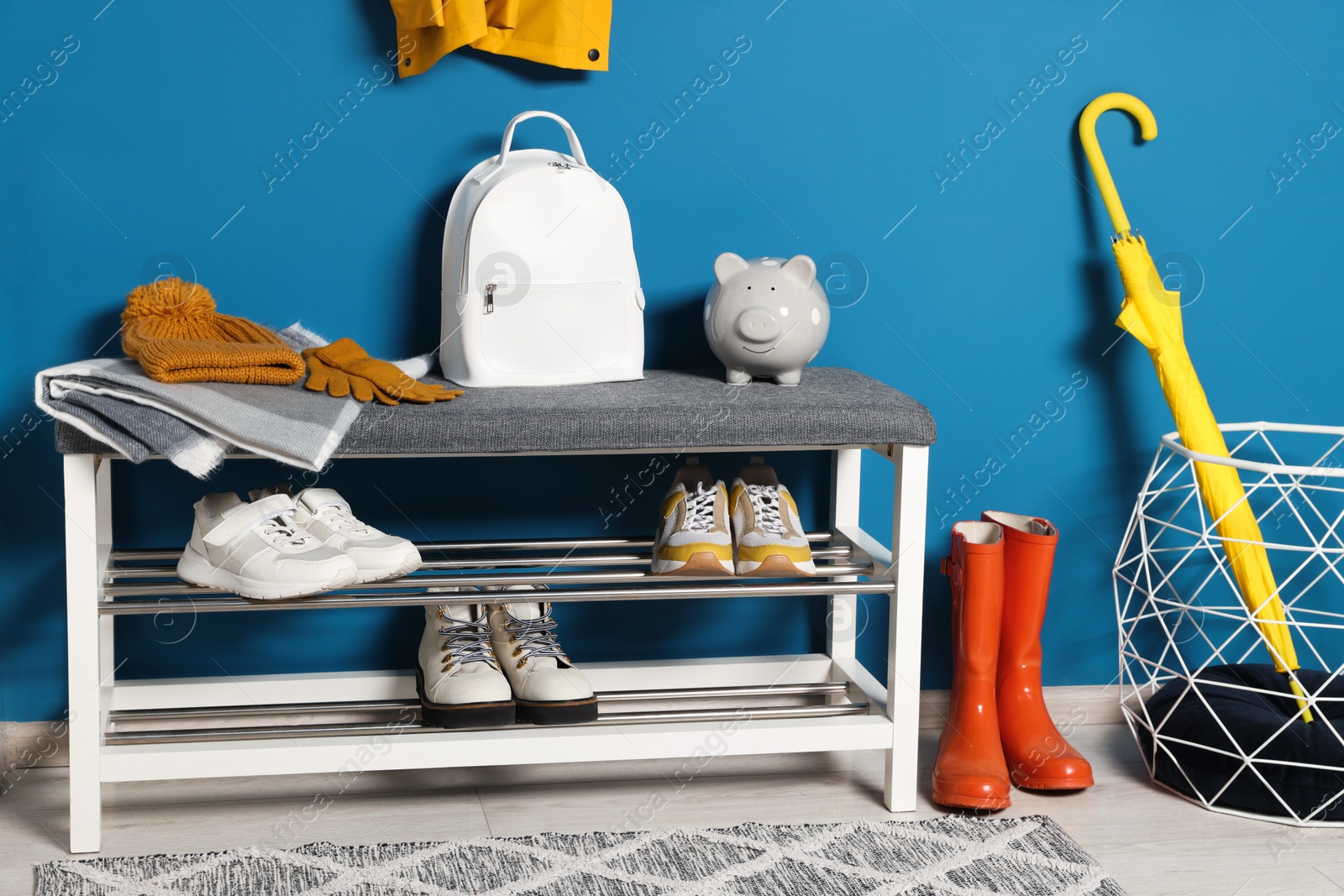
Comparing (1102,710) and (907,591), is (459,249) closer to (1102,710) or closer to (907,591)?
(907,591)

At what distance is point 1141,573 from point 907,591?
1.74ft

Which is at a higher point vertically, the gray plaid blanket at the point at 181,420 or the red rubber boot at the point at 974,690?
the gray plaid blanket at the point at 181,420

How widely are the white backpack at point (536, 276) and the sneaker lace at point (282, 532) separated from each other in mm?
277

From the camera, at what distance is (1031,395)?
5.36 ft

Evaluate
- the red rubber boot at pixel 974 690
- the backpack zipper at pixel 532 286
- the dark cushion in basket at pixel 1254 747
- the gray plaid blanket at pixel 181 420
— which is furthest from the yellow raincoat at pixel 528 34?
the dark cushion in basket at pixel 1254 747

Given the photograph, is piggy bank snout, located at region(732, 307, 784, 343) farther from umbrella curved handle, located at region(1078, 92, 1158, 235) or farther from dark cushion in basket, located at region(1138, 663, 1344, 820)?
dark cushion in basket, located at region(1138, 663, 1344, 820)

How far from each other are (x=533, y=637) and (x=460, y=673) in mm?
104

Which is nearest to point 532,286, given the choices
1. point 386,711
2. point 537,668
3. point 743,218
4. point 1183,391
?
point 743,218

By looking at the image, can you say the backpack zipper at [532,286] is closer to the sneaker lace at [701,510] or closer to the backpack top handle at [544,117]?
the backpack top handle at [544,117]

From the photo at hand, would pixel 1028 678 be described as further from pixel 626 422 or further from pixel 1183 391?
pixel 626 422

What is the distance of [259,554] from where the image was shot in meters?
1.16

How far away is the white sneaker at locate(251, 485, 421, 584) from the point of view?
1.18 m

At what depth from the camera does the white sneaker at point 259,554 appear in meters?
1.14

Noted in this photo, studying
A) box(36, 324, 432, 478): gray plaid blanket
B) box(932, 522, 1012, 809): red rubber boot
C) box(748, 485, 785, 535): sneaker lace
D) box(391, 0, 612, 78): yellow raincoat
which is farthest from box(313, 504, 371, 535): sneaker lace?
box(932, 522, 1012, 809): red rubber boot
